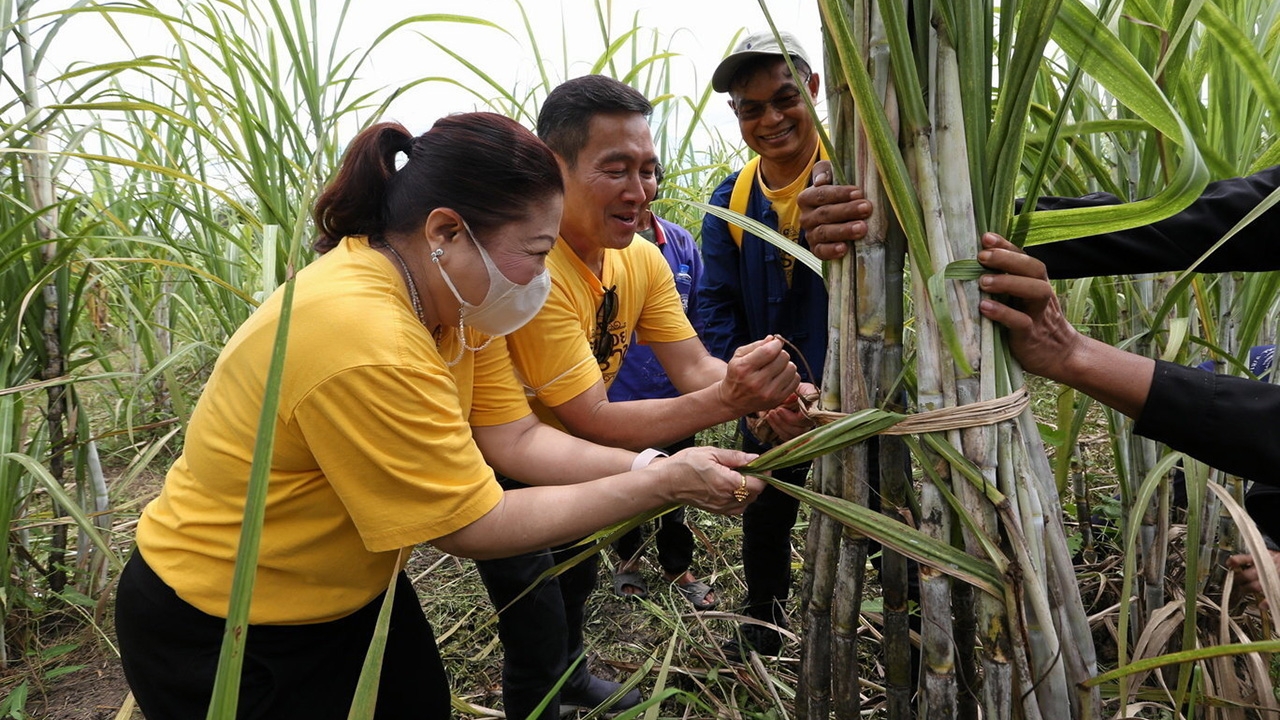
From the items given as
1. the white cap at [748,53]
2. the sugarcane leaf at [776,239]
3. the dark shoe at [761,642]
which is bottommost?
the dark shoe at [761,642]

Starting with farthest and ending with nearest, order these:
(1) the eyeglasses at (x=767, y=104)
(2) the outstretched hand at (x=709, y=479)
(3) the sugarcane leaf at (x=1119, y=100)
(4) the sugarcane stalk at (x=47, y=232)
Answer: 1. (1) the eyeglasses at (x=767, y=104)
2. (4) the sugarcane stalk at (x=47, y=232)
3. (2) the outstretched hand at (x=709, y=479)
4. (3) the sugarcane leaf at (x=1119, y=100)

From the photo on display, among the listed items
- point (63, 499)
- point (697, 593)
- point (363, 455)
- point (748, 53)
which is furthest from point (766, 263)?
point (63, 499)

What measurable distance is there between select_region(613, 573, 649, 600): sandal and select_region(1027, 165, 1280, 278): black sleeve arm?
1840 millimetres

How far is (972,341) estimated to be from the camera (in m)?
0.90

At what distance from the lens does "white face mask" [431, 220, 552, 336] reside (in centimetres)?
128

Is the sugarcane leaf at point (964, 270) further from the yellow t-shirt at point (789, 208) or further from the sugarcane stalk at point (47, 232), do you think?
the sugarcane stalk at point (47, 232)

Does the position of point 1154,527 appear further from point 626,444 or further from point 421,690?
point 421,690

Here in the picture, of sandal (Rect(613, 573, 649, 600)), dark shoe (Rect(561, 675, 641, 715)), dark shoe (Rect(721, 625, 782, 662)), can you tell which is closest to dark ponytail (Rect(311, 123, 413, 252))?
dark shoe (Rect(561, 675, 641, 715))

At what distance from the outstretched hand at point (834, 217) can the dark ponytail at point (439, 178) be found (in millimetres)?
480

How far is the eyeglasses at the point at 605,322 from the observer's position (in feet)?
6.39

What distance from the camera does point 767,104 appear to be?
6.66 feet

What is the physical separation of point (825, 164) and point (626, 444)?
0.89m

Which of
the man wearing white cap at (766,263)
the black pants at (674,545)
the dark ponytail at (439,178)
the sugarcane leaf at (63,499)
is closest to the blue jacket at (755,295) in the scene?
the man wearing white cap at (766,263)

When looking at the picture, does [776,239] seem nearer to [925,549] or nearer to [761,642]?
[925,549]
